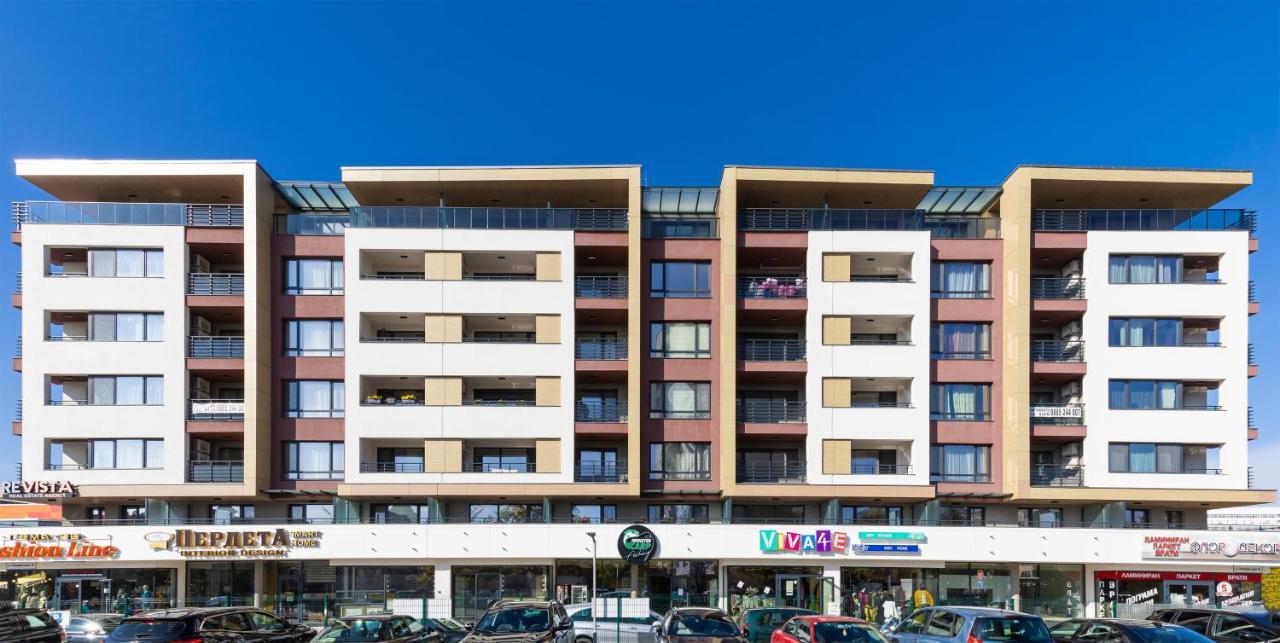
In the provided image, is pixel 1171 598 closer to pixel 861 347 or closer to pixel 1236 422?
pixel 1236 422

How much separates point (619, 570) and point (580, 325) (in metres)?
12.5

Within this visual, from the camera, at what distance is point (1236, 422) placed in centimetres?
4341

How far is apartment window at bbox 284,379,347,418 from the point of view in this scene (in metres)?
45.0

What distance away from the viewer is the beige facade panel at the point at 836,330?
146 ft

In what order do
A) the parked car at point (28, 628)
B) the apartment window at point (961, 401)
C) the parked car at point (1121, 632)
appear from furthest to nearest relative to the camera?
the apartment window at point (961, 401), the parked car at point (28, 628), the parked car at point (1121, 632)

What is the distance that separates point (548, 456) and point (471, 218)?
40.6ft

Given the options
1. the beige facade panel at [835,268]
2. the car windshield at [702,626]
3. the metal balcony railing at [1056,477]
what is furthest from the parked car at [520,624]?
the metal balcony railing at [1056,477]

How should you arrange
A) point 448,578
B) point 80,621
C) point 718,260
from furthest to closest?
point 718,260
point 448,578
point 80,621

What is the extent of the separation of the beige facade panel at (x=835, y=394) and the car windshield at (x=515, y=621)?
77.1ft

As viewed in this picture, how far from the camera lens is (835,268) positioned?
44.8m

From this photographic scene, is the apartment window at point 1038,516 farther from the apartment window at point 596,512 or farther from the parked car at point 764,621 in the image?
the parked car at point 764,621

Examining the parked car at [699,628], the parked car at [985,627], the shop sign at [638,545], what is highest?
the parked car at [985,627]

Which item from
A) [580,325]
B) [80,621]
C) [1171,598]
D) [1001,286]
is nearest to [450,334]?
[580,325]

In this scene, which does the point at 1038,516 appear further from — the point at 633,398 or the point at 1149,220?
the point at 633,398
